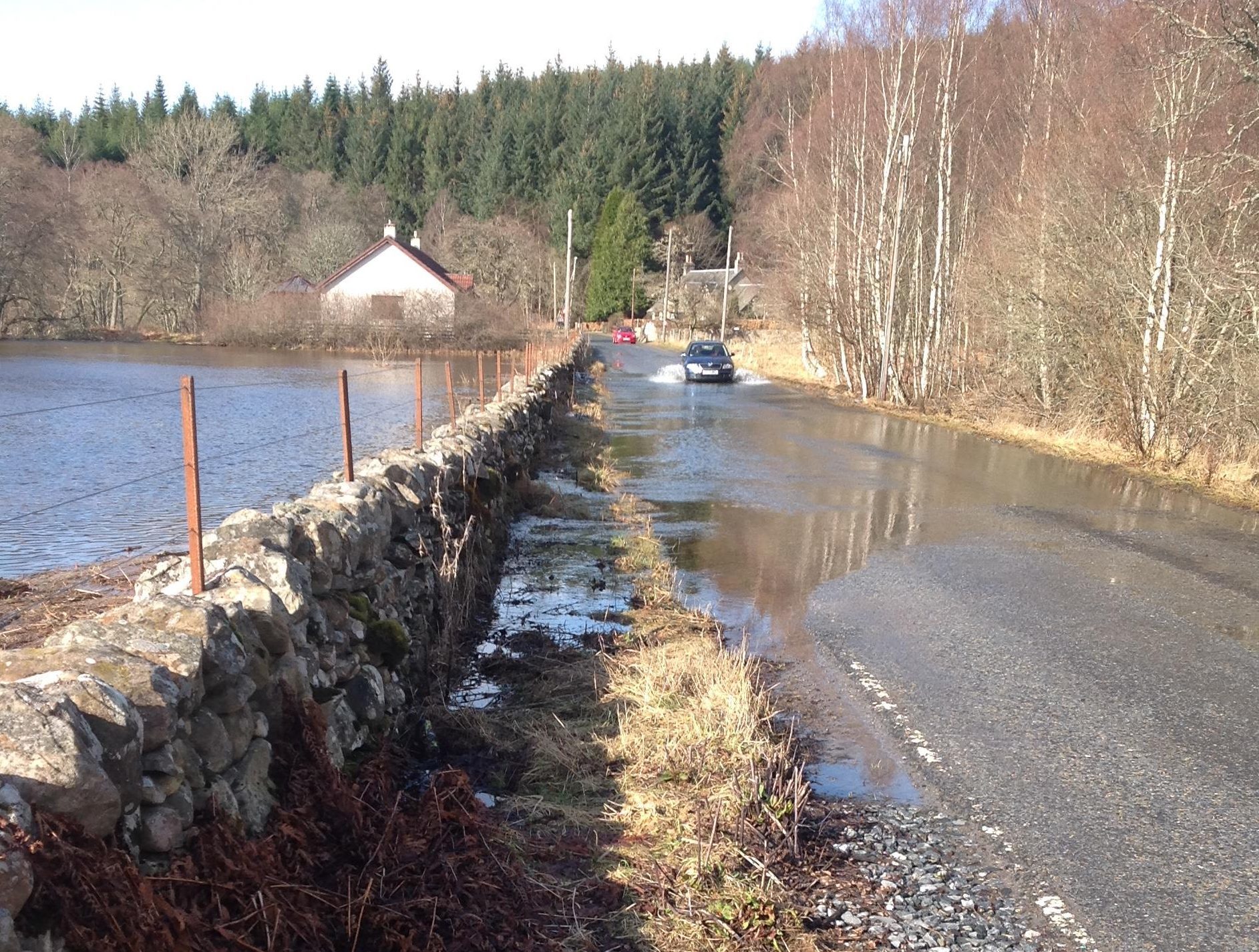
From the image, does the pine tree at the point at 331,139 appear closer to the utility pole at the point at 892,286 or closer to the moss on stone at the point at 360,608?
the utility pole at the point at 892,286

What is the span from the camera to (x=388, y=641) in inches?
226

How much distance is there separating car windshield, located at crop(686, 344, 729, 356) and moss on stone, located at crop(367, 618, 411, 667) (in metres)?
33.5

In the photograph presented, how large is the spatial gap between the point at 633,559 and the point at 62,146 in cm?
9294

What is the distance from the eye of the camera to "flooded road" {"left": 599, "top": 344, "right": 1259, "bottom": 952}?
4578 mm

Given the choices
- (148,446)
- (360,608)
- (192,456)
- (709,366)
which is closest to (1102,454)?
(360,608)

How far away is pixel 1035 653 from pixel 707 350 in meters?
32.3

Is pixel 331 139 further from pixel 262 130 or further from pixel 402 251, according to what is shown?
pixel 402 251

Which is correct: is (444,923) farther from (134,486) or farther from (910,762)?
(134,486)

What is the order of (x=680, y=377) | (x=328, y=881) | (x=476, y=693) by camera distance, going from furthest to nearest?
(x=680, y=377) < (x=476, y=693) < (x=328, y=881)

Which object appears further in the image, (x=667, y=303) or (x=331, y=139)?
(x=331, y=139)

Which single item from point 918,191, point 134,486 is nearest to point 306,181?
point 918,191

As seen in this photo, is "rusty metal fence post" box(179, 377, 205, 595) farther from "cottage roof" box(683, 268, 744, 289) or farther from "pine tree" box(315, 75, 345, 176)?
"pine tree" box(315, 75, 345, 176)

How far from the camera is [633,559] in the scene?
10.1 m

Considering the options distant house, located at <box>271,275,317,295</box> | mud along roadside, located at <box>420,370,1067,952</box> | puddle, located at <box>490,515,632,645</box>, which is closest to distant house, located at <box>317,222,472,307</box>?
distant house, located at <box>271,275,317,295</box>
